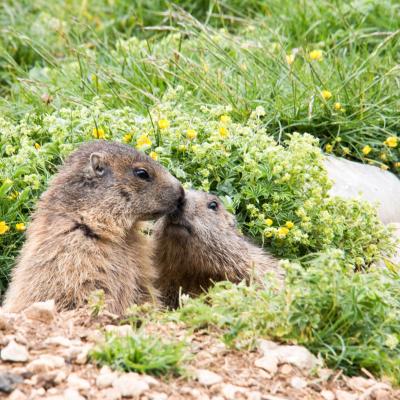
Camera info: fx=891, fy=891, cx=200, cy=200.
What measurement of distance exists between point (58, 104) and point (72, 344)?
12.0ft

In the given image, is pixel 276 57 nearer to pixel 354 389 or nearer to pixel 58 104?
pixel 58 104

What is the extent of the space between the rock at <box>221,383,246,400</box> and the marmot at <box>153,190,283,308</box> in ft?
6.44

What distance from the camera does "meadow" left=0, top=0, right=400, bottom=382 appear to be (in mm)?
4551

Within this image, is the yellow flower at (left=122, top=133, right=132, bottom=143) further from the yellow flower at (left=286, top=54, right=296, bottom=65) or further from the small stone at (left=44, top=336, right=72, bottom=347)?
the small stone at (left=44, top=336, right=72, bottom=347)

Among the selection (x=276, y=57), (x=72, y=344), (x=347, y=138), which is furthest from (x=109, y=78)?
(x=72, y=344)

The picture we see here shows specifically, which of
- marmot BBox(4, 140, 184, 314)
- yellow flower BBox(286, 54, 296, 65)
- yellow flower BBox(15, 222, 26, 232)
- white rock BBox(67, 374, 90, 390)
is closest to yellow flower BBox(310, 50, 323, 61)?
yellow flower BBox(286, 54, 296, 65)

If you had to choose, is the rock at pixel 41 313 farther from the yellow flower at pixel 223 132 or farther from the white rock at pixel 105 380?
the yellow flower at pixel 223 132

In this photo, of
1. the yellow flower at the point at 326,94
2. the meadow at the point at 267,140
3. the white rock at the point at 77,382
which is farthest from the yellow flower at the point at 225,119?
the white rock at the point at 77,382

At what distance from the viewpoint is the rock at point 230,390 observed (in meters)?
4.07

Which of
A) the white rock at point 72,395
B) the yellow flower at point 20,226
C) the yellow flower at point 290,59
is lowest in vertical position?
the yellow flower at point 20,226

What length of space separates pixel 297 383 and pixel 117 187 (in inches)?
81.7

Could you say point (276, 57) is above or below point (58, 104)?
above

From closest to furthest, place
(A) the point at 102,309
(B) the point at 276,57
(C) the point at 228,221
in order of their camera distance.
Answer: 1. (A) the point at 102,309
2. (C) the point at 228,221
3. (B) the point at 276,57

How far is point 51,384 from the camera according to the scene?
158 inches
